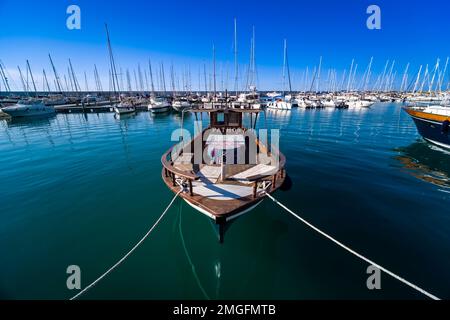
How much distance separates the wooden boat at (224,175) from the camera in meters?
5.31

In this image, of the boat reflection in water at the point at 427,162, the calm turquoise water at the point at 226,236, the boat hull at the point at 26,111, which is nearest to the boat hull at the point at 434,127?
the boat reflection in water at the point at 427,162

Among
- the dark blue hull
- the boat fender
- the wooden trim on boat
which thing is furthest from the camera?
the wooden trim on boat

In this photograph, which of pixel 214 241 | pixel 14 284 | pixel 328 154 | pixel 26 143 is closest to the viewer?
pixel 14 284

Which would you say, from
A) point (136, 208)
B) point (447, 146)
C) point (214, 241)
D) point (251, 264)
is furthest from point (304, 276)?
point (447, 146)

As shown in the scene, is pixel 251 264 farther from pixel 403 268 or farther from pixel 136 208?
pixel 136 208

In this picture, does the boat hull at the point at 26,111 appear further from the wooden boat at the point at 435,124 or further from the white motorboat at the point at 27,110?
the wooden boat at the point at 435,124

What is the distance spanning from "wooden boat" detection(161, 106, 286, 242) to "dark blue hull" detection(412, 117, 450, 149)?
62.9ft

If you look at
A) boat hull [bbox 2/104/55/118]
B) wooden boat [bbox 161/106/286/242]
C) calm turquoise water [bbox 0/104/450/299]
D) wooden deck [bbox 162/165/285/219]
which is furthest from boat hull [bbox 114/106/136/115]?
wooden deck [bbox 162/165/285/219]

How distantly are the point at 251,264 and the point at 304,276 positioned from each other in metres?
1.62

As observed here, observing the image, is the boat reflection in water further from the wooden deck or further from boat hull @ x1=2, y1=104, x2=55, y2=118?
boat hull @ x1=2, y1=104, x2=55, y2=118

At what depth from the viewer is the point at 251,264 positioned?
18.7 ft

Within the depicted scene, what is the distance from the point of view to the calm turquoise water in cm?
507

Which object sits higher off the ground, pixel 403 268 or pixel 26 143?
pixel 26 143

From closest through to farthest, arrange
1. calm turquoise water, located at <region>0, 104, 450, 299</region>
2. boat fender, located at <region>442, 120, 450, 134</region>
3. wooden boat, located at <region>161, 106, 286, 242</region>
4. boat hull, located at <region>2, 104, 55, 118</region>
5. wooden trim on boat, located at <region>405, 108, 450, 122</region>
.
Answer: calm turquoise water, located at <region>0, 104, 450, 299</region>, wooden boat, located at <region>161, 106, 286, 242</region>, boat fender, located at <region>442, 120, 450, 134</region>, wooden trim on boat, located at <region>405, 108, 450, 122</region>, boat hull, located at <region>2, 104, 55, 118</region>
